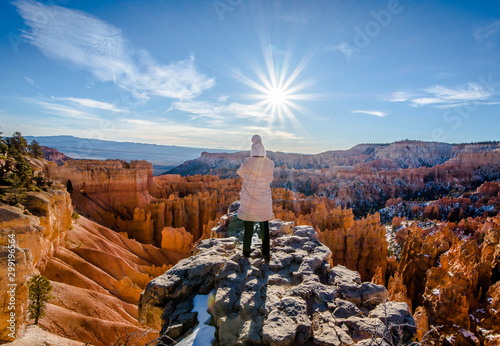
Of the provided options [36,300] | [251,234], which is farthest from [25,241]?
Result: [251,234]

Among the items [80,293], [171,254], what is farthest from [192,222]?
[80,293]

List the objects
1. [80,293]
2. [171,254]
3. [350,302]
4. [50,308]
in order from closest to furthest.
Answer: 1. [350,302]
2. [50,308]
3. [80,293]
4. [171,254]

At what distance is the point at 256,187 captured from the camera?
12.8 ft

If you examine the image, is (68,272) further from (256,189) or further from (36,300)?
(256,189)

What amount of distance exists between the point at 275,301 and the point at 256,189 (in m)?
1.55

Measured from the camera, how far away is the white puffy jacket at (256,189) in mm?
3807

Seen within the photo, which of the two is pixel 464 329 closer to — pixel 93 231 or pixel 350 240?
pixel 350 240

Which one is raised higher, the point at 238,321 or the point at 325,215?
the point at 238,321

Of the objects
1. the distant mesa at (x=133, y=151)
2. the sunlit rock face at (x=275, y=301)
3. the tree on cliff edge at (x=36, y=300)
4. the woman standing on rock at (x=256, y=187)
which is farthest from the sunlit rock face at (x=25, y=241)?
the distant mesa at (x=133, y=151)

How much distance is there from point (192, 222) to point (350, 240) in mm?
13637

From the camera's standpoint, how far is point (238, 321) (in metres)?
2.78

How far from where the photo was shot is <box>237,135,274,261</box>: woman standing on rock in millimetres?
3812

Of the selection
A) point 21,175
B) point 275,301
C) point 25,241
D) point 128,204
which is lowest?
point 128,204

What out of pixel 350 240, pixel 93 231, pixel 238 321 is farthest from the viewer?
pixel 350 240
